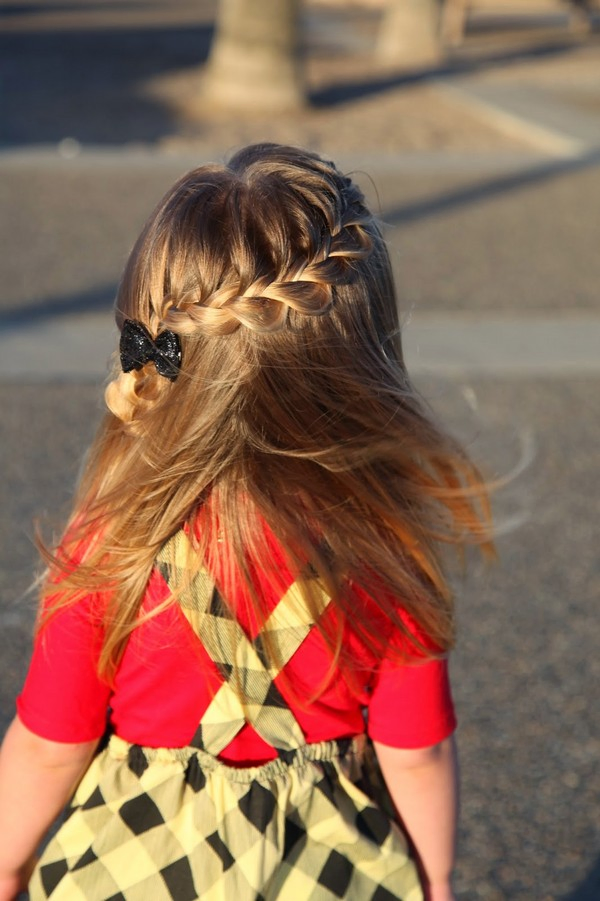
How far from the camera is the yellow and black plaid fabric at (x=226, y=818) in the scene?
1.30m

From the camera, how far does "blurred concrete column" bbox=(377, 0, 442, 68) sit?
653 inches

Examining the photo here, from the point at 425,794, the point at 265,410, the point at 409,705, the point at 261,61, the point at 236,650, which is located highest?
the point at 265,410

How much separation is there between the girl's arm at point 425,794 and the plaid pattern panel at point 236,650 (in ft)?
0.53

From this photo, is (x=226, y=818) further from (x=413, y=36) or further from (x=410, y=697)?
(x=413, y=36)

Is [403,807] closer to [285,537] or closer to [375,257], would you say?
[285,537]

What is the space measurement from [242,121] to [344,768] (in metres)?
11.2

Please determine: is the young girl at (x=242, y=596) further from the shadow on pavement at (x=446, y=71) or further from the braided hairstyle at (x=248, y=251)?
the shadow on pavement at (x=446, y=71)

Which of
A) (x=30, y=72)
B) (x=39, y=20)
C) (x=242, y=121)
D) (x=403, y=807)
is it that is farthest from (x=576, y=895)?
(x=39, y=20)

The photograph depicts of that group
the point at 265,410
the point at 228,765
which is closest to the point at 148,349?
the point at 265,410

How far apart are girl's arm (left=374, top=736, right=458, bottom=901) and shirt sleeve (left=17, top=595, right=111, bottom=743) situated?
0.36 m

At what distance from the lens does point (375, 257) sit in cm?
131

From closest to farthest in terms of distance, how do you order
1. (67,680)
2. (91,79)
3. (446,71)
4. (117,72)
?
1. (67,680)
2. (91,79)
3. (117,72)
4. (446,71)

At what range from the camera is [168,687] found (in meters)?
1.36

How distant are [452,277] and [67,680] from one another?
5.59 meters
